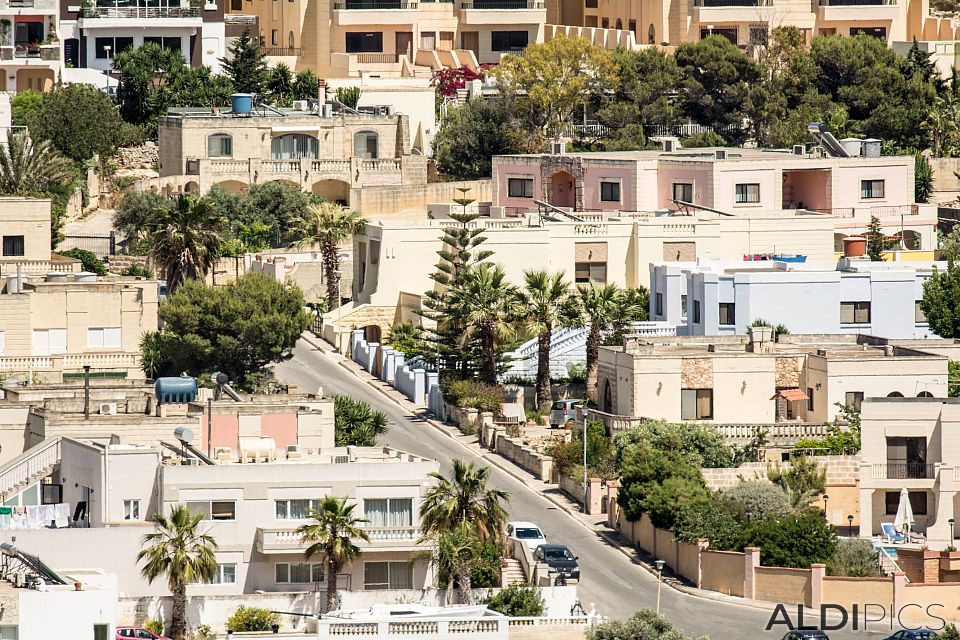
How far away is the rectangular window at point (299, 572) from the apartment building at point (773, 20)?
7584 centimetres

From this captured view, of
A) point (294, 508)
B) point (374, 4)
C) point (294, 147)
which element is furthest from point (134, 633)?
point (374, 4)

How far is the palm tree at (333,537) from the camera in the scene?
75.9 m

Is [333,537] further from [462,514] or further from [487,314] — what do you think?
[487,314]

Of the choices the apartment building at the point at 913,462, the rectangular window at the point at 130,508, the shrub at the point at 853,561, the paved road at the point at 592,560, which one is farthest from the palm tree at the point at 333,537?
the apartment building at the point at 913,462

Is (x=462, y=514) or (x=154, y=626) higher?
(x=462, y=514)

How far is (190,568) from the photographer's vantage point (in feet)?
244

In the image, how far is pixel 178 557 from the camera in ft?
244

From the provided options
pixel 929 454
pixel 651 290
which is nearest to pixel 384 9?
pixel 651 290

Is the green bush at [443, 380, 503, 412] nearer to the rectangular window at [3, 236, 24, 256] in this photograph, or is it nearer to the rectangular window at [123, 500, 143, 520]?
the rectangular window at [3, 236, 24, 256]

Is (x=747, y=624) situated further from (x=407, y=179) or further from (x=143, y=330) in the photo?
(x=407, y=179)

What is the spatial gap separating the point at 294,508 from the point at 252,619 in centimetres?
377

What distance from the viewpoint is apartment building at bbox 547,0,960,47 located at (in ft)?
497

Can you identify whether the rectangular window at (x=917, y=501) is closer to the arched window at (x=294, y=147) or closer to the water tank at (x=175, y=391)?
the water tank at (x=175, y=391)

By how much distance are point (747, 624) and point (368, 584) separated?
9478 mm
